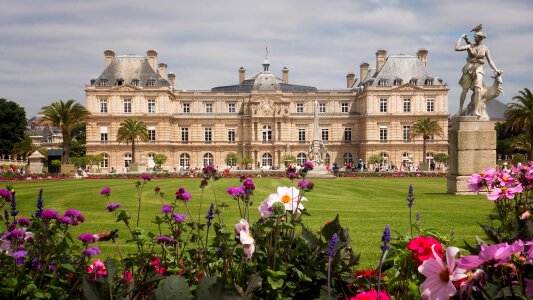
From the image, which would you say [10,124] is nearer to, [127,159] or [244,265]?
[127,159]

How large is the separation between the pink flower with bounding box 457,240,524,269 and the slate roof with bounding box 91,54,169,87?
68900 mm

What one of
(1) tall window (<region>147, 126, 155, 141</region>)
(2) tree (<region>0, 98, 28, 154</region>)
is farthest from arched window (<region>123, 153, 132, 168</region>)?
(2) tree (<region>0, 98, 28, 154</region>)

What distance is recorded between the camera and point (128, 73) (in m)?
69.4

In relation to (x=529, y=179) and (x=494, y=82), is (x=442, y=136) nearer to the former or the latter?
(x=494, y=82)

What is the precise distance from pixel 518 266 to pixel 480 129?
54.3ft

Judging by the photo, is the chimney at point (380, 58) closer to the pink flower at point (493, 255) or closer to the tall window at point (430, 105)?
the tall window at point (430, 105)

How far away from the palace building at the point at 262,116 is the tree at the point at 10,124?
39.9 feet

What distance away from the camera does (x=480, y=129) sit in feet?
56.4

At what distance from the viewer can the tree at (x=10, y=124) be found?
6794cm

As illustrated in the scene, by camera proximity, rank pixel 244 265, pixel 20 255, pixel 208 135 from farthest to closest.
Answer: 1. pixel 208 135
2. pixel 244 265
3. pixel 20 255

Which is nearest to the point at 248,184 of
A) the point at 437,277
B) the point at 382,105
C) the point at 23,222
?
the point at 23,222

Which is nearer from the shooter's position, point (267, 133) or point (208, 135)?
point (267, 133)

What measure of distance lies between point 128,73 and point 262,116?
21.3 meters

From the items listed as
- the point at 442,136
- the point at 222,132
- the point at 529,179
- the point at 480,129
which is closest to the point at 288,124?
the point at 222,132
